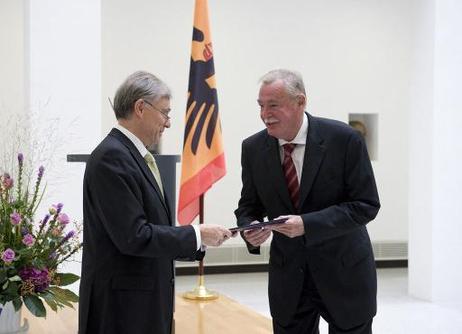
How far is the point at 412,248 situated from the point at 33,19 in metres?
4.74

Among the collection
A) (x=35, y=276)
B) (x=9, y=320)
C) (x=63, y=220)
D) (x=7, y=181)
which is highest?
(x=7, y=181)

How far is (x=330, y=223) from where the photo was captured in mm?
2643

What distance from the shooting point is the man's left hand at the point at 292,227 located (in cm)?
261

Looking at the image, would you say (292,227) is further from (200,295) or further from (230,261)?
(230,261)

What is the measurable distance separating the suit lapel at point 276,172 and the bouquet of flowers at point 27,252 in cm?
93

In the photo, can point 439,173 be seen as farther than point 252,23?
No

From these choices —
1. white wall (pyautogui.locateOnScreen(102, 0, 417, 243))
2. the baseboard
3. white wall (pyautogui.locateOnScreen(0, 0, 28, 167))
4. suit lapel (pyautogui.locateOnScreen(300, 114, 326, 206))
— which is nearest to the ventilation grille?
the baseboard

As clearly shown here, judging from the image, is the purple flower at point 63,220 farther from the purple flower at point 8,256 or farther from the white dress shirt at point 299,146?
the white dress shirt at point 299,146

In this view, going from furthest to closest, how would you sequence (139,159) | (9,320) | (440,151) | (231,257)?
(231,257), (440,151), (9,320), (139,159)

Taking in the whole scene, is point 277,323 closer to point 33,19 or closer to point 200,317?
point 200,317

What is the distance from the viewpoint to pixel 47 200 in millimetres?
6039

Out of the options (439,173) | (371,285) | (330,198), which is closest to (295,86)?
(330,198)

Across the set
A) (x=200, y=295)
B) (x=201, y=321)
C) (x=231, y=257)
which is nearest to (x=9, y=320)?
(x=201, y=321)

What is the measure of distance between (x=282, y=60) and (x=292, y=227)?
6.30 m
